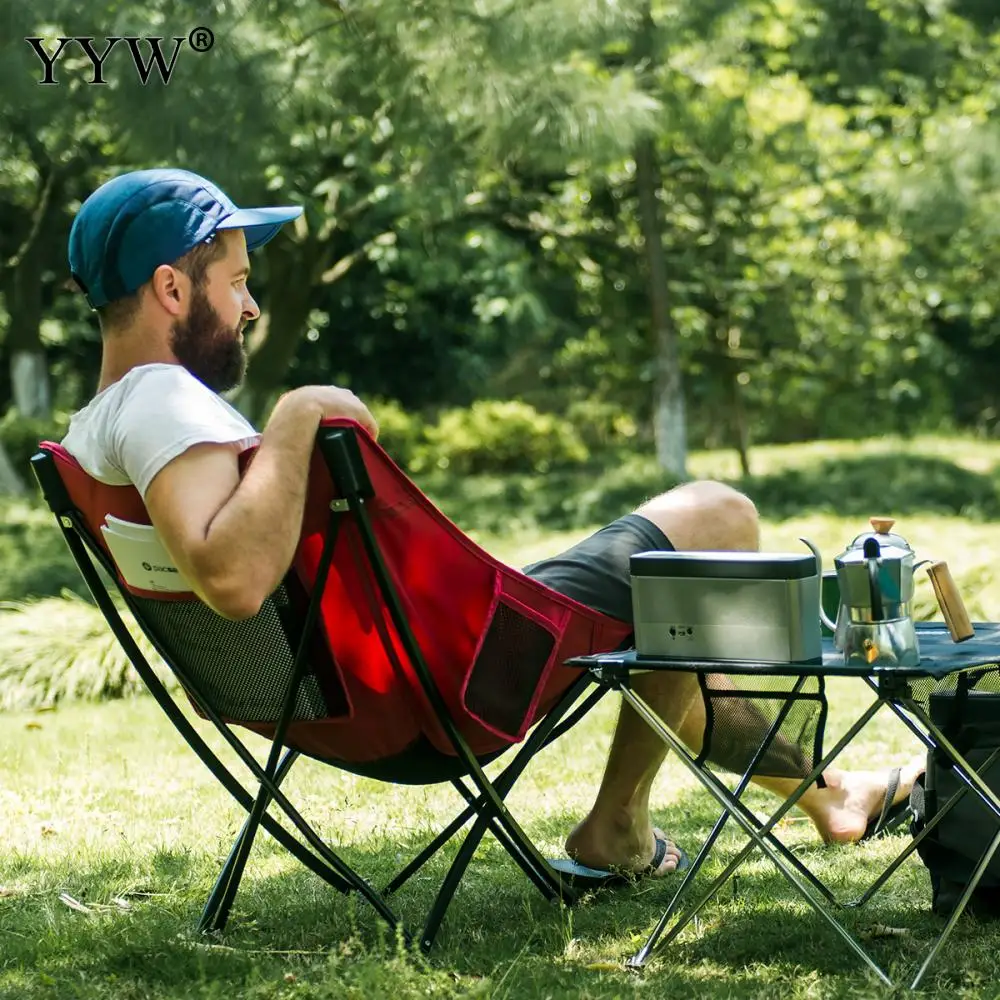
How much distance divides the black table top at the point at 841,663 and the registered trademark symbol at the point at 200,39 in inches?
209

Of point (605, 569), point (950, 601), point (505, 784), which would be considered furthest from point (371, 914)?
point (950, 601)

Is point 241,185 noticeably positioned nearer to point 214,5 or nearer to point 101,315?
point 214,5

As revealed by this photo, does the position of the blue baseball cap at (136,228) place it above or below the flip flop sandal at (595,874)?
above

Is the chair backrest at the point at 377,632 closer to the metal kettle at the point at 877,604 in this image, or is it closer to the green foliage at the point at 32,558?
the metal kettle at the point at 877,604

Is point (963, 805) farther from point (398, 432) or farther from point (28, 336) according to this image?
point (398, 432)

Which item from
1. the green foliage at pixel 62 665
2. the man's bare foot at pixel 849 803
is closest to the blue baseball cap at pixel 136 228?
the man's bare foot at pixel 849 803

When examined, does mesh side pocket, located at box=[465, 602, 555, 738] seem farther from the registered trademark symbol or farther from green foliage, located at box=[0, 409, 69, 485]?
green foliage, located at box=[0, 409, 69, 485]

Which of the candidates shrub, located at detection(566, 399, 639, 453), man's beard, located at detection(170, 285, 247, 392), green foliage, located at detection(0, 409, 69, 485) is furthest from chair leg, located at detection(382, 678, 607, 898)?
shrub, located at detection(566, 399, 639, 453)

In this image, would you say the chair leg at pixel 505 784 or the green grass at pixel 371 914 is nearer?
the green grass at pixel 371 914

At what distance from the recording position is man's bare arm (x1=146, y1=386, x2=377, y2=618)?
7.35ft

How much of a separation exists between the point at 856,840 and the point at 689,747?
524mm

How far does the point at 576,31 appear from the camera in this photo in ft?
27.7

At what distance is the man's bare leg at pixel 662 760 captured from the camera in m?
2.73

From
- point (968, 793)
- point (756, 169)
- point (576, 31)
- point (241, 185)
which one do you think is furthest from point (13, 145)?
point (968, 793)
